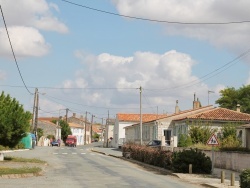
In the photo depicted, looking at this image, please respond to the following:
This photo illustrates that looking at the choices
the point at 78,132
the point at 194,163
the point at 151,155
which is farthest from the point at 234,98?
the point at 78,132

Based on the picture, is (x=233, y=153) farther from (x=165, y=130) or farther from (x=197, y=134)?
(x=165, y=130)

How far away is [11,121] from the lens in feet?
110

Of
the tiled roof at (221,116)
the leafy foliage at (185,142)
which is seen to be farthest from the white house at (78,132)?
the leafy foliage at (185,142)

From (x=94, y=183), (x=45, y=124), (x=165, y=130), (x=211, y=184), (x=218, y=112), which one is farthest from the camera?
(x=45, y=124)

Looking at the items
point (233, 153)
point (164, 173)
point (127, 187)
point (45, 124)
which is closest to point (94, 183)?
point (127, 187)

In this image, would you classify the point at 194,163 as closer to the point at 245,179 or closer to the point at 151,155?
the point at 151,155

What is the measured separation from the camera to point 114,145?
364ft

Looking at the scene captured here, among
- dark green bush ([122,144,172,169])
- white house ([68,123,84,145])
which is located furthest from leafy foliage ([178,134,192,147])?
white house ([68,123,84,145])

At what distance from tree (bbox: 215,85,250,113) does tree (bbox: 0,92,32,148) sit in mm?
61166

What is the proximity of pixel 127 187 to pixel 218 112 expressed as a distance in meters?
40.0

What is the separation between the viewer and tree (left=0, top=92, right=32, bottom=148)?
109ft

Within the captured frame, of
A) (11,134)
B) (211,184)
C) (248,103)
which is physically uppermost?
(248,103)

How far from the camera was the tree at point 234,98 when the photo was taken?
91.4m

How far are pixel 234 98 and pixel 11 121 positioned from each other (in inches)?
2614
